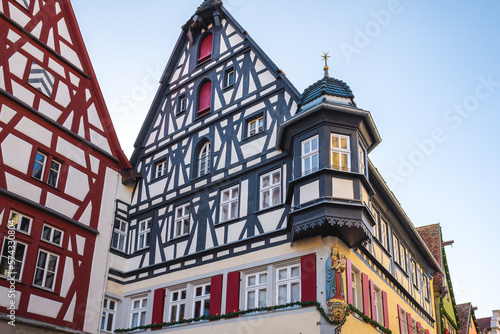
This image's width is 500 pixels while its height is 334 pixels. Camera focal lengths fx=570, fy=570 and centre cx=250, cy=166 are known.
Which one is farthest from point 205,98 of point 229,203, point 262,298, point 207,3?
point 262,298

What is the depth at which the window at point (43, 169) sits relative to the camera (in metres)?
19.1

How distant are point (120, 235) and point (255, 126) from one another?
7086 millimetres

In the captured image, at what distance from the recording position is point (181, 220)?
20.9m

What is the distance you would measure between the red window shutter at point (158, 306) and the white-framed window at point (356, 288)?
6.63 m

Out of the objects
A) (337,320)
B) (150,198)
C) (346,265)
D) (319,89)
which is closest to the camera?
(337,320)

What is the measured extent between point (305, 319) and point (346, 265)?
2098 mm

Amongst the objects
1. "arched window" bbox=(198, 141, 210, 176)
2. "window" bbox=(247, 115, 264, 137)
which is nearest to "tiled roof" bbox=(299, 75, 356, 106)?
"window" bbox=(247, 115, 264, 137)

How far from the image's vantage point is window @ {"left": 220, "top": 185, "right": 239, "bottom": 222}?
1922 cm

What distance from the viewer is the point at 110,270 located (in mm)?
21172

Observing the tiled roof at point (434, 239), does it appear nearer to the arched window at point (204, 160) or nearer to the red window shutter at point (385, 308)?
the red window shutter at point (385, 308)

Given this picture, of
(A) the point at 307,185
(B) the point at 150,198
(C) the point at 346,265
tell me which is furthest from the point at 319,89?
(B) the point at 150,198

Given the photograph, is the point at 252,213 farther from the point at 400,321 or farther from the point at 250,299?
the point at 400,321

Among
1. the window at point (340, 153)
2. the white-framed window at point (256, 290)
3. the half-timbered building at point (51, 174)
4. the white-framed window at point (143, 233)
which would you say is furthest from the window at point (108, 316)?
the window at point (340, 153)

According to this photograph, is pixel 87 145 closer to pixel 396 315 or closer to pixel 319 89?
pixel 319 89
